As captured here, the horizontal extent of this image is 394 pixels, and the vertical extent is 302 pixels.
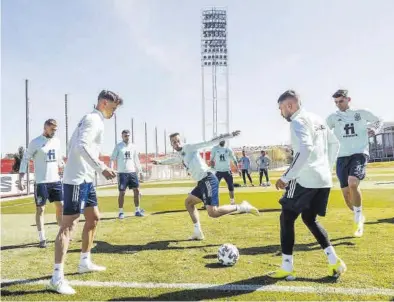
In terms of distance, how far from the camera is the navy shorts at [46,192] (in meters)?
7.58

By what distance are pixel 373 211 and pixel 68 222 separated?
8.49 meters

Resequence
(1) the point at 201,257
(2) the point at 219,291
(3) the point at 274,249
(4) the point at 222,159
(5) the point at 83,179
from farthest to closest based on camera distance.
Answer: (4) the point at 222,159 < (3) the point at 274,249 < (1) the point at 201,257 < (5) the point at 83,179 < (2) the point at 219,291

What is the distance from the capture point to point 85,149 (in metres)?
4.73

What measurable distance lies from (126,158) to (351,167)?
6.66 metres

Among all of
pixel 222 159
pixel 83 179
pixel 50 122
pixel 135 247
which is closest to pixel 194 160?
pixel 135 247

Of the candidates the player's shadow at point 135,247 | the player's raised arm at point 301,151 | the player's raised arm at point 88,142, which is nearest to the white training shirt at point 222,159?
the player's shadow at point 135,247

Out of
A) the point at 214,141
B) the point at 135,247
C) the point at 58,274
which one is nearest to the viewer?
the point at 58,274

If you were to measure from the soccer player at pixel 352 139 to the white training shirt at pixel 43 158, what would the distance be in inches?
212

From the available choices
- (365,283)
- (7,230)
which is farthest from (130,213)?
(365,283)

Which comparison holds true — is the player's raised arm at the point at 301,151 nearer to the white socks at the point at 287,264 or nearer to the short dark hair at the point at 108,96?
the white socks at the point at 287,264

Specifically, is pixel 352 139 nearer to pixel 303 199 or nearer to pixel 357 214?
pixel 357 214

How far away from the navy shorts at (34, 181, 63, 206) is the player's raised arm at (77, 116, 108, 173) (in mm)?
3150

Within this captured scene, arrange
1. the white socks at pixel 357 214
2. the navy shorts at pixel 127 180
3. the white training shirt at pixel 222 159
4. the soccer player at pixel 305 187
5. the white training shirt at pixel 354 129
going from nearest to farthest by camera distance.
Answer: the soccer player at pixel 305 187 → the white socks at pixel 357 214 → the white training shirt at pixel 354 129 → the navy shorts at pixel 127 180 → the white training shirt at pixel 222 159

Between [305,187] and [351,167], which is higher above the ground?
[351,167]
